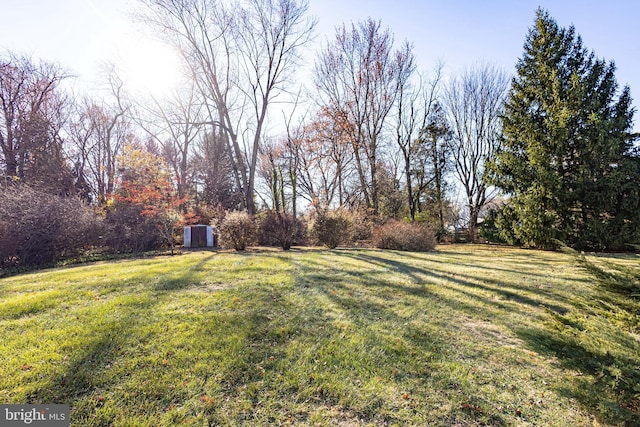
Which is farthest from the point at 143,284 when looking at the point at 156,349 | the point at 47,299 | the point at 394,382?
the point at 394,382

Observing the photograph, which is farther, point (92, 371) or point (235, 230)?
point (235, 230)

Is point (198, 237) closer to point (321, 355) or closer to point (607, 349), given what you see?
point (321, 355)

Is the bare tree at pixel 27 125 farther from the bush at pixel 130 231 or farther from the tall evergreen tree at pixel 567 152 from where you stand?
the tall evergreen tree at pixel 567 152

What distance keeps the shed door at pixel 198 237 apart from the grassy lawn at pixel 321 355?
10208 mm

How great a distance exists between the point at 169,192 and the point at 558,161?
67.8 feet

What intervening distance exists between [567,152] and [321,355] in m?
16.7

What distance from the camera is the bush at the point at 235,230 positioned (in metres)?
10.8

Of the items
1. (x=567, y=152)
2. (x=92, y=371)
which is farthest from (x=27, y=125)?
(x=567, y=152)

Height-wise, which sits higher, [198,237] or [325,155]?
[325,155]

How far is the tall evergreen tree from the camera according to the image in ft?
39.8

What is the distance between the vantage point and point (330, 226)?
39.7 feet

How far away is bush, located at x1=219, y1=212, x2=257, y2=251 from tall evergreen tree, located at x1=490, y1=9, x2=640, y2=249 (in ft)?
46.6

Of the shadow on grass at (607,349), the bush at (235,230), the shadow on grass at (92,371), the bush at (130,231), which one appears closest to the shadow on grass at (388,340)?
the shadow on grass at (607,349)

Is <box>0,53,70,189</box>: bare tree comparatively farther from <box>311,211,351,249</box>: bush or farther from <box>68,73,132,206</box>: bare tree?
<box>311,211,351,249</box>: bush
